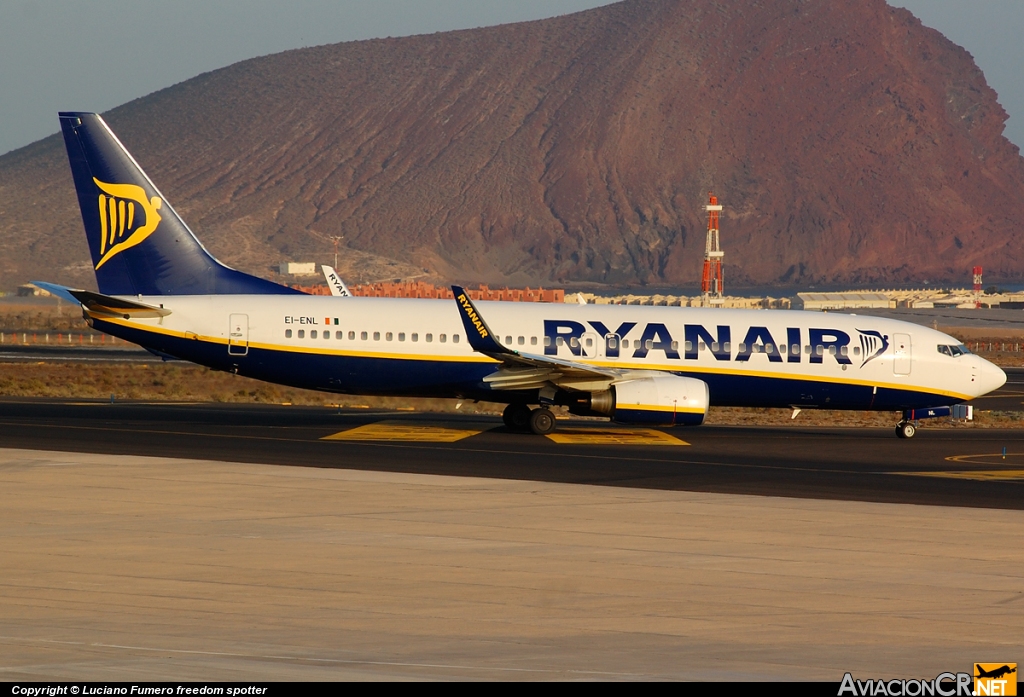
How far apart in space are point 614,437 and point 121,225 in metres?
13.0

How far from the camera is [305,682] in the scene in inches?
396

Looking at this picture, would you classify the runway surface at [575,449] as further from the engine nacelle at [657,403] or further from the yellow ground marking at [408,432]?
the engine nacelle at [657,403]

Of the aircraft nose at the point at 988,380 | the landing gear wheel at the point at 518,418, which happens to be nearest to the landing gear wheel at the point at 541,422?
the landing gear wheel at the point at 518,418

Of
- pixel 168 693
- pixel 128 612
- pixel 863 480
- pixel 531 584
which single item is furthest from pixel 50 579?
pixel 863 480

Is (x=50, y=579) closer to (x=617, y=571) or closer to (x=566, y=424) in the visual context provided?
(x=617, y=571)

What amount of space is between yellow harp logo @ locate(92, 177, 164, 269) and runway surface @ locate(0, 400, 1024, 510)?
429 cm

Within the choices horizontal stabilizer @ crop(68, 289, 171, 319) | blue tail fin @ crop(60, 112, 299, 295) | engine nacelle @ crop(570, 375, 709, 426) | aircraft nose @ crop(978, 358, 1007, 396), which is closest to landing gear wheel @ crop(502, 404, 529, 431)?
engine nacelle @ crop(570, 375, 709, 426)

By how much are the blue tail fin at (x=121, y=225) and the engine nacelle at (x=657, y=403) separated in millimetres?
10411

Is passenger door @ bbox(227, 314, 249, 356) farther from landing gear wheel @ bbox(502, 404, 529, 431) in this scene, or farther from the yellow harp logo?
landing gear wheel @ bbox(502, 404, 529, 431)

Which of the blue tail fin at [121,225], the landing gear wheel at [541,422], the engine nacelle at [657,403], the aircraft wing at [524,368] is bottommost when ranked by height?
the landing gear wheel at [541,422]

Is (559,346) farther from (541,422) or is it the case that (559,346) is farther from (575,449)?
(575,449)

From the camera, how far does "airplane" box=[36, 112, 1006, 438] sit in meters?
31.4

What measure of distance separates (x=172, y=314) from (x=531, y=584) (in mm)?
18787

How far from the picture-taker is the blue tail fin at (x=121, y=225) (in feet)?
106
